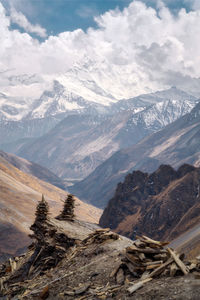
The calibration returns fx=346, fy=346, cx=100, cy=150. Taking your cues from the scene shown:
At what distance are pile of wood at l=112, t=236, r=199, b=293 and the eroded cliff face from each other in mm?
95010

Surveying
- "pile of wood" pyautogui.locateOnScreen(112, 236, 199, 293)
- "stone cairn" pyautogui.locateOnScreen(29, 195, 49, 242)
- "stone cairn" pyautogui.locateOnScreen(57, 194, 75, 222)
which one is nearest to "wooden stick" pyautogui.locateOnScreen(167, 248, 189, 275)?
"pile of wood" pyautogui.locateOnScreen(112, 236, 199, 293)

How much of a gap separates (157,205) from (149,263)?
5187 inches

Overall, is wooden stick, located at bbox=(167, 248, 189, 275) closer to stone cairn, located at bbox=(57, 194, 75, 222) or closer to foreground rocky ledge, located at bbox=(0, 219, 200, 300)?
foreground rocky ledge, located at bbox=(0, 219, 200, 300)

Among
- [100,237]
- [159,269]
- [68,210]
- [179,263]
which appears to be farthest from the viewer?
[68,210]

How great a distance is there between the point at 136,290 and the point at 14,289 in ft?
36.2

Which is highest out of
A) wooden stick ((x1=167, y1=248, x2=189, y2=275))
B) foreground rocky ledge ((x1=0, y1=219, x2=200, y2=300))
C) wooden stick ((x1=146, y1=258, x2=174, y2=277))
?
wooden stick ((x1=167, y1=248, x2=189, y2=275))

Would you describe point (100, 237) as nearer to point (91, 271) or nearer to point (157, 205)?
point (91, 271)

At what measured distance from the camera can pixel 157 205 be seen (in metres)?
144

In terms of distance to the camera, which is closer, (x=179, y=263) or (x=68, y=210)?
(x=179, y=263)

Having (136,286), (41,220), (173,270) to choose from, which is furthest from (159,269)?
(41,220)

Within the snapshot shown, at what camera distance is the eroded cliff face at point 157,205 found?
127 metres

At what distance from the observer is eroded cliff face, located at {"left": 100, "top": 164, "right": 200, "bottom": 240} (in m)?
127

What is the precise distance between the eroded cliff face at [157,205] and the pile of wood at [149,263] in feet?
312

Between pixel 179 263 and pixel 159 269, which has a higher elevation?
pixel 179 263
